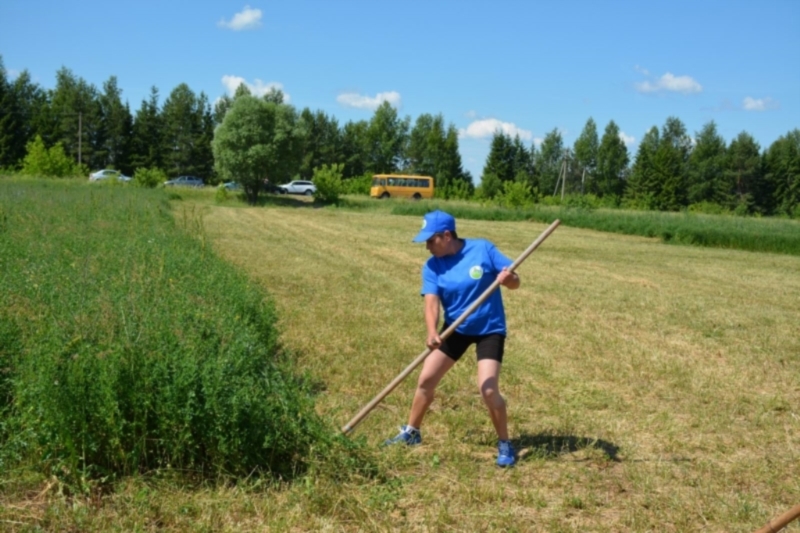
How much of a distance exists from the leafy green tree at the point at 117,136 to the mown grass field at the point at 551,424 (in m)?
65.9

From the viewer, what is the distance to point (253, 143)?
158ft

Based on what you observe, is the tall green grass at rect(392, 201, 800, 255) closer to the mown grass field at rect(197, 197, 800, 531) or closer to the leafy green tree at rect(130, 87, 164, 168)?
the mown grass field at rect(197, 197, 800, 531)

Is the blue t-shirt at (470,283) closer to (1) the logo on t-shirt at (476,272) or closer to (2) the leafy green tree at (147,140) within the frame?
(1) the logo on t-shirt at (476,272)

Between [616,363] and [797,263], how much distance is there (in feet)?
58.4

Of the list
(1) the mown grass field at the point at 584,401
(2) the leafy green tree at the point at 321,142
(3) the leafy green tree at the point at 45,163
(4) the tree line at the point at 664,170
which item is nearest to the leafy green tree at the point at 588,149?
(4) the tree line at the point at 664,170

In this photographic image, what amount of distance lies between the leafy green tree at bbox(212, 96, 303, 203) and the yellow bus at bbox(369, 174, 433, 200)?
12.7 meters

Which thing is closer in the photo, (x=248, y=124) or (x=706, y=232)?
(x=706, y=232)

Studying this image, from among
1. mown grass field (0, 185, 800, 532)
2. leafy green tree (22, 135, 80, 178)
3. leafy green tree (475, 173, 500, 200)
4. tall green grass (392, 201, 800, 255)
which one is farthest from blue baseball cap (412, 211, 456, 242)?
leafy green tree (475, 173, 500, 200)

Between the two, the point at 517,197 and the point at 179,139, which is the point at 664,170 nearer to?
the point at 517,197

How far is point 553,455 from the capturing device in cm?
527

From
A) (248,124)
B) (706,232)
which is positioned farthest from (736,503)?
(248,124)

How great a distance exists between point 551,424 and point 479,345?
1414 millimetres

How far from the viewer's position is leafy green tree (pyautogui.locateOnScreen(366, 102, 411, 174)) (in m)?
84.9

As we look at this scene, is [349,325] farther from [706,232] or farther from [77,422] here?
[706,232]
